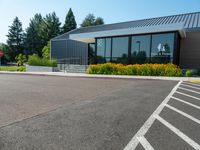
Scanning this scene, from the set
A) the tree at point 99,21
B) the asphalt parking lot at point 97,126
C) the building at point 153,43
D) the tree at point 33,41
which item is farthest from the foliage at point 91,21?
the asphalt parking lot at point 97,126

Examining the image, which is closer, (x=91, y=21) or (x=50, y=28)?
(x=50, y=28)

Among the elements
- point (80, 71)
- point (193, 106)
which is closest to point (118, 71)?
point (80, 71)

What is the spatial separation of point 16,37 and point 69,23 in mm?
18586

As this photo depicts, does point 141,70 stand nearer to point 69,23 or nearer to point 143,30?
point 143,30

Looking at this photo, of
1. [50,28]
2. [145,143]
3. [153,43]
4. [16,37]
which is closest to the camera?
[145,143]

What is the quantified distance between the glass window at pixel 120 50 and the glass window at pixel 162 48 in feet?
10.4

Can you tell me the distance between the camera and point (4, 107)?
661 cm

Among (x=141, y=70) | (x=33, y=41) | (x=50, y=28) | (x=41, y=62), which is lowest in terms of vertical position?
(x=141, y=70)

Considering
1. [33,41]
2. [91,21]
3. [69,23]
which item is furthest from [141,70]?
[91,21]

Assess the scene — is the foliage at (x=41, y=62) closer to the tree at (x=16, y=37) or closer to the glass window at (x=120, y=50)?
the glass window at (x=120, y=50)

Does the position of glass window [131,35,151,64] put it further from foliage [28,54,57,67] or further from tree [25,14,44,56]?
tree [25,14,44,56]

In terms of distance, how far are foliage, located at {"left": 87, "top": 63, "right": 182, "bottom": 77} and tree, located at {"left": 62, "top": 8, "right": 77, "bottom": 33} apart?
50.3m

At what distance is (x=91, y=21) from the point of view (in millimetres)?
79500

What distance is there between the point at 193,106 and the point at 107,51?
19.0 meters
